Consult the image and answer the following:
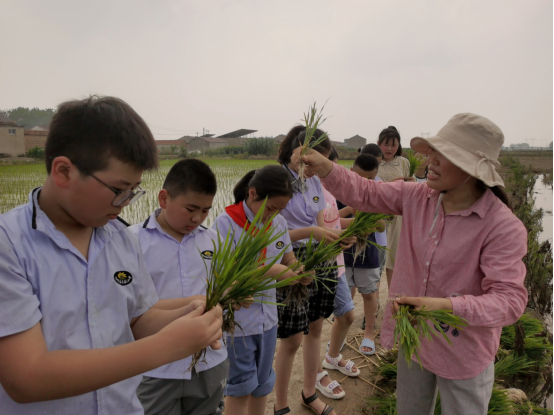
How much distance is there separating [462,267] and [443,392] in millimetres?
667

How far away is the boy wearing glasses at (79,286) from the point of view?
896 mm

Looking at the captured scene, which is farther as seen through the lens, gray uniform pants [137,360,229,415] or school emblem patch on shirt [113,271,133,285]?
gray uniform pants [137,360,229,415]

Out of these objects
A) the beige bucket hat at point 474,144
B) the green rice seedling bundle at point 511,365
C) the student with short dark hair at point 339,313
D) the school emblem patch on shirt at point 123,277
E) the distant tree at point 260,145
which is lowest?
the green rice seedling bundle at point 511,365

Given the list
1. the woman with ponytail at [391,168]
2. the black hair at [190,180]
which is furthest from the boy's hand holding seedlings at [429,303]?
the woman with ponytail at [391,168]

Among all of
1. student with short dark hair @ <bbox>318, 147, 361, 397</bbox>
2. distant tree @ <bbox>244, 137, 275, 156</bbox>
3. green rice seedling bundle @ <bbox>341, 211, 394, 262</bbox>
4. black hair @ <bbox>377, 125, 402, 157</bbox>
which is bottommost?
student with short dark hair @ <bbox>318, 147, 361, 397</bbox>

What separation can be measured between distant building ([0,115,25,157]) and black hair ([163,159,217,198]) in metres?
4.04

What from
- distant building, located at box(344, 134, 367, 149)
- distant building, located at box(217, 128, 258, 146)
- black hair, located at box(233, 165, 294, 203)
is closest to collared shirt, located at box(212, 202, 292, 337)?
black hair, located at box(233, 165, 294, 203)

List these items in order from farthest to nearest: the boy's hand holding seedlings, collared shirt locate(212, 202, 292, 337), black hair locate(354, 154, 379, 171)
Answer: black hair locate(354, 154, 379, 171) < collared shirt locate(212, 202, 292, 337) < the boy's hand holding seedlings

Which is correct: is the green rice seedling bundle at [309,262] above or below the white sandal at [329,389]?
above

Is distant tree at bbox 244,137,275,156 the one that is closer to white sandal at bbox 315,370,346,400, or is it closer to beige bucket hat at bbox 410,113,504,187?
white sandal at bbox 315,370,346,400

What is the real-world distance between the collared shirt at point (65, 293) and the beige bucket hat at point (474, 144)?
1.50 m

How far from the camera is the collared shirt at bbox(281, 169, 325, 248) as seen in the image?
2789mm

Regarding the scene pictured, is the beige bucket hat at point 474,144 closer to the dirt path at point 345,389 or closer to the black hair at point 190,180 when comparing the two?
the black hair at point 190,180

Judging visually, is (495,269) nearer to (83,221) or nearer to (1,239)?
(83,221)
